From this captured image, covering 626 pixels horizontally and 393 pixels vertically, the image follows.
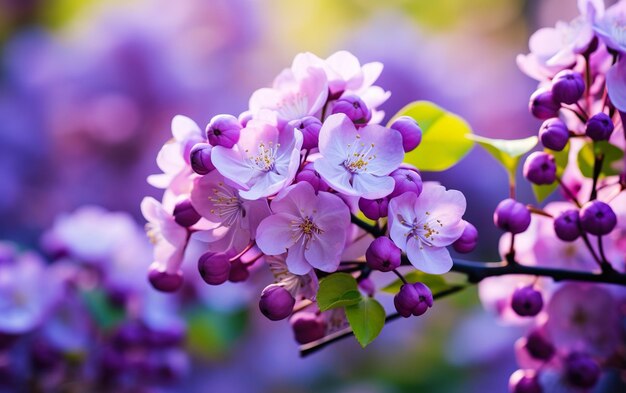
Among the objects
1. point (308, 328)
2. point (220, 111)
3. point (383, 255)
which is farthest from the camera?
point (220, 111)

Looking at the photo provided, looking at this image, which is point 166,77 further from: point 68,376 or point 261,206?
point 261,206

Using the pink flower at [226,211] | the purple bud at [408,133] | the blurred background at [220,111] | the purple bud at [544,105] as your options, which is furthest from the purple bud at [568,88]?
the blurred background at [220,111]

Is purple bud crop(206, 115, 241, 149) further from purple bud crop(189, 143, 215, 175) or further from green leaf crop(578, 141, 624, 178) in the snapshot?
green leaf crop(578, 141, 624, 178)

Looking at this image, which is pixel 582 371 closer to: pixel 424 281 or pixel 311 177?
pixel 424 281

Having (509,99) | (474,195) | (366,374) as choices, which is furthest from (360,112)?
(509,99)

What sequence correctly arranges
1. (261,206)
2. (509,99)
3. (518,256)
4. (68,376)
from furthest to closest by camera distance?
(509,99)
(68,376)
(518,256)
(261,206)

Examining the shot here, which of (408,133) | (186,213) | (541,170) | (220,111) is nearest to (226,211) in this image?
(186,213)
